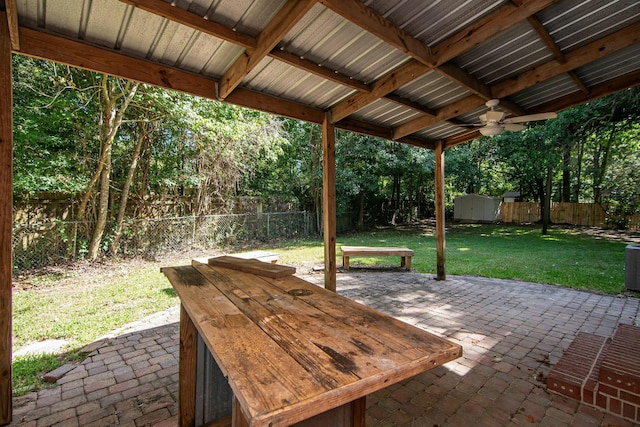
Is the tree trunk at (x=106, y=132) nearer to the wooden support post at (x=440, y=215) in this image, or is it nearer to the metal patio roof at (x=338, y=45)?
the metal patio roof at (x=338, y=45)

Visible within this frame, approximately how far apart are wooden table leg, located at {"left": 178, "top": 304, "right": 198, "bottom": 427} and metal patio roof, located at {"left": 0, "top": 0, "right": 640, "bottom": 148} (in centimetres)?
215

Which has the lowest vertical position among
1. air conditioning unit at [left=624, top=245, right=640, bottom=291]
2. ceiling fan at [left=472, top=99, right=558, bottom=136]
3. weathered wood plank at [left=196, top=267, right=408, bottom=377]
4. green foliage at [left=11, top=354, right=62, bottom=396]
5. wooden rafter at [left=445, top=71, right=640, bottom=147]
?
green foliage at [left=11, top=354, right=62, bottom=396]

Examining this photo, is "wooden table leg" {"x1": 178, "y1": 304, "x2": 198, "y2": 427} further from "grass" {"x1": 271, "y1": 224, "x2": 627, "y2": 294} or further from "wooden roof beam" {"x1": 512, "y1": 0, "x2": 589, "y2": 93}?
"grass" {"x1": 271, "y1": 224, "x2": 627, "y2": 294}

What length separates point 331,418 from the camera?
1.17 metres

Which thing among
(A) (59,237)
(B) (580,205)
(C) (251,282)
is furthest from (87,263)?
(B) (580,205)

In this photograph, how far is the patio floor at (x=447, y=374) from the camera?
6.81 feet

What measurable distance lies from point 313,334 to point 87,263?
23.8 feet

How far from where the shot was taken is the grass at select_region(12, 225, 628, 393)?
3.41 metres

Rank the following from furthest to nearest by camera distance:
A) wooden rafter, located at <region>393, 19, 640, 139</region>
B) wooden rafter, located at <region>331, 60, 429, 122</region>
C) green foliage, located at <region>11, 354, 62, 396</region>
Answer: wooden rafter, located at <region>331, 60, 429, 122</region> < wooden rafter, located at <region>393, 19, 640, 139</region> < green foliage, located at <region>11, 354, 62, 396</region>

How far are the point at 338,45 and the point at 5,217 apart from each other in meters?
2.83

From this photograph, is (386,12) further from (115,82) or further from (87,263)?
(87,263)

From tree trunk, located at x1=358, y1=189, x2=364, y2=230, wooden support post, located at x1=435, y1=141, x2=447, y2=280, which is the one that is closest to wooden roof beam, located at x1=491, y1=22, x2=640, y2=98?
wooden support post, located at x1=435, y1=141, x2=447, y2=280

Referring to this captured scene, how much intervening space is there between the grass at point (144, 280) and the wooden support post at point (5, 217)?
56 cm

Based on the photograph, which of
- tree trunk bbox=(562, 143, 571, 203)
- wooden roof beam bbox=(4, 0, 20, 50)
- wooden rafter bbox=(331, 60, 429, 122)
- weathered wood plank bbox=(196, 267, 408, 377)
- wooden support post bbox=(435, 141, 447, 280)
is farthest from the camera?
tree trunk bbox=(562, 143, 571, 203)
